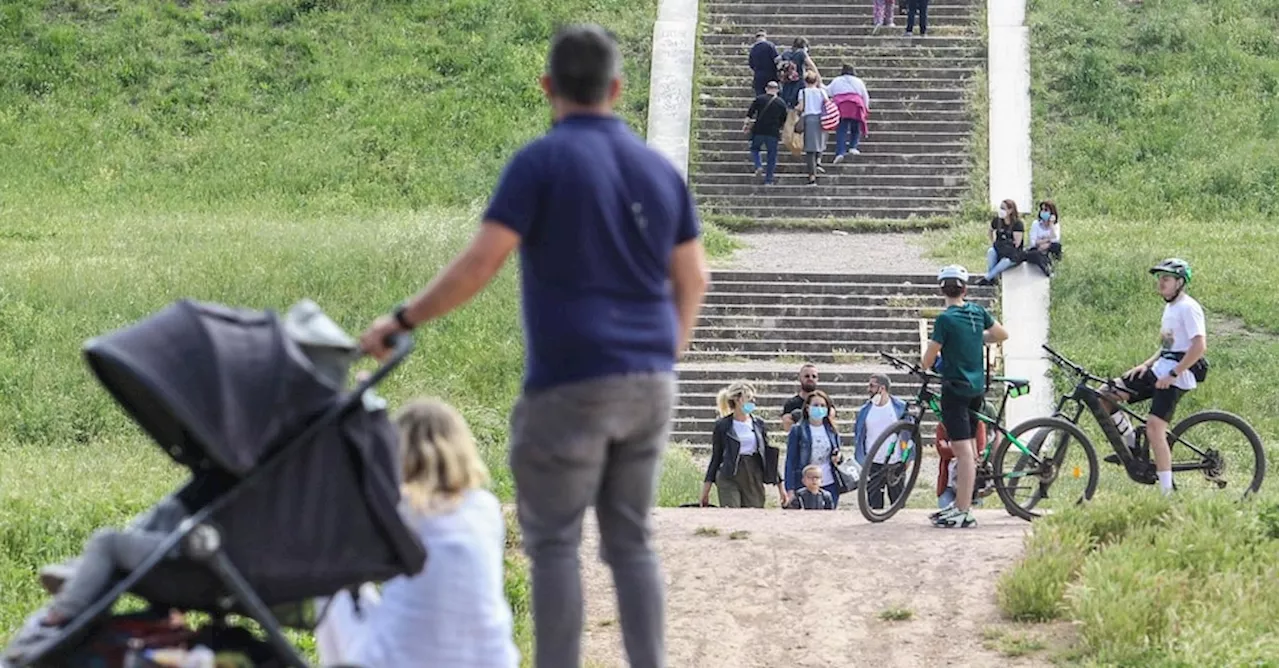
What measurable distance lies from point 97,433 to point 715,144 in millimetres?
12791

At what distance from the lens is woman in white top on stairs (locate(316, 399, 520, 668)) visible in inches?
244

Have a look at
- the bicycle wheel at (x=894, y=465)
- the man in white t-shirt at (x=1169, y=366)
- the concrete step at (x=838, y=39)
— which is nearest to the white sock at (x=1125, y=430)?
the man in white t-shirt at (x=1169, y=366)

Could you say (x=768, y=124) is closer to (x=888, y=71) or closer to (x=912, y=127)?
(x=912, y=127)

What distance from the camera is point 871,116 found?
30078 millimetres

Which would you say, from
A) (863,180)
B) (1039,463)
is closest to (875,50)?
(863,180)

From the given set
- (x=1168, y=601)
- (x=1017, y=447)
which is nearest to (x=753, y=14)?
(x=1017, y=447)

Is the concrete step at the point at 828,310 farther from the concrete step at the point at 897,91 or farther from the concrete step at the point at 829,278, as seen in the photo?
the concrete step at the point at 897,91

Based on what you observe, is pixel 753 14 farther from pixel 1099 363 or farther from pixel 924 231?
pixel 1099 363

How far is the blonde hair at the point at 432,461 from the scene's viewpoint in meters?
6.18

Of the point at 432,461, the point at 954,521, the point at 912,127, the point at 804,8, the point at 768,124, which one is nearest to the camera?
the point at 432,461

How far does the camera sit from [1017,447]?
13.3 metres

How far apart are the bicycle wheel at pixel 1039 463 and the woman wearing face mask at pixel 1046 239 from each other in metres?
11.6

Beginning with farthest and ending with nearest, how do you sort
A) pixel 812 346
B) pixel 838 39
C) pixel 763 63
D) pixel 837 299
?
pixel 838 39 < pixel 763 63 < pixel 837 299 < pixel 812 346

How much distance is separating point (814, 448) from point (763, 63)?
14540 millimetres
